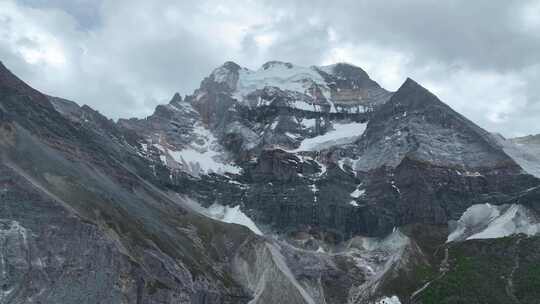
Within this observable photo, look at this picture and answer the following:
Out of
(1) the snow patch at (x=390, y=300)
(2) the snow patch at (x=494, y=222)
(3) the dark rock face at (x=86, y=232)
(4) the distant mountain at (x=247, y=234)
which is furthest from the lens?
(2) the snow patch at (x=494, y=222)

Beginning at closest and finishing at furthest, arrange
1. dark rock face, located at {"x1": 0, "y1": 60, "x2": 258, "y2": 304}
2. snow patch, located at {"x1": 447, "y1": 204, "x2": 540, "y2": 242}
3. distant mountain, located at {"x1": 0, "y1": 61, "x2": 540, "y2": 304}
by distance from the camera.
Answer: dark rock face, located at {"x1": 0, "y1": 60, "x2": 258, "y2": 304}
distant mountain, located at {"x1": 0, "y1": 61, "x2": 540, "y2": 304}
snow patch, located at {"x1": 447, "y1": 204, "x2": 540, "y2": 242}

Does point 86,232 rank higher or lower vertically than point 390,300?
higher

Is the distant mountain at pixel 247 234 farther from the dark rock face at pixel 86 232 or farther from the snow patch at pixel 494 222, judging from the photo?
the snow patch at pixel 494 222

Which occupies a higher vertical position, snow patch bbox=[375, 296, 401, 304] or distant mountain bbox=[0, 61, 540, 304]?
distant mountain bbox=[0, 61, 540, 304]

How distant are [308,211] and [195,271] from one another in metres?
69.7

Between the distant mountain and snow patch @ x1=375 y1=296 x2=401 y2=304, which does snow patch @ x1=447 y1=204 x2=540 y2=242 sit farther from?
snow patch @ x1=375 y1=296 x2=401 y2=304

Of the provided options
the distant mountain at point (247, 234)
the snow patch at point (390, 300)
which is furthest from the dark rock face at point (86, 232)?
the snow patch at point (390, 300)

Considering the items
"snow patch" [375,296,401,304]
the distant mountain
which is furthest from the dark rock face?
"snow patch" [375,296,401,304]

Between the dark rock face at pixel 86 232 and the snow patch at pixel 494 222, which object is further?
the snow patch at pixel 494 222

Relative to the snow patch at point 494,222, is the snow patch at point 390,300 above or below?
below

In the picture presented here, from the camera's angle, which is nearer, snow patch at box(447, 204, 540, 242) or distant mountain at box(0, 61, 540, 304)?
distant mountain at box(0, 61, 540, 304)

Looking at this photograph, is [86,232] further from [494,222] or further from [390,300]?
[494,222]

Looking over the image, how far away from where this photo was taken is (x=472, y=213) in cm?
17375

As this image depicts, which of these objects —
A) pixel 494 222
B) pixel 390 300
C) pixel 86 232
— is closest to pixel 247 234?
pixel 390 300
